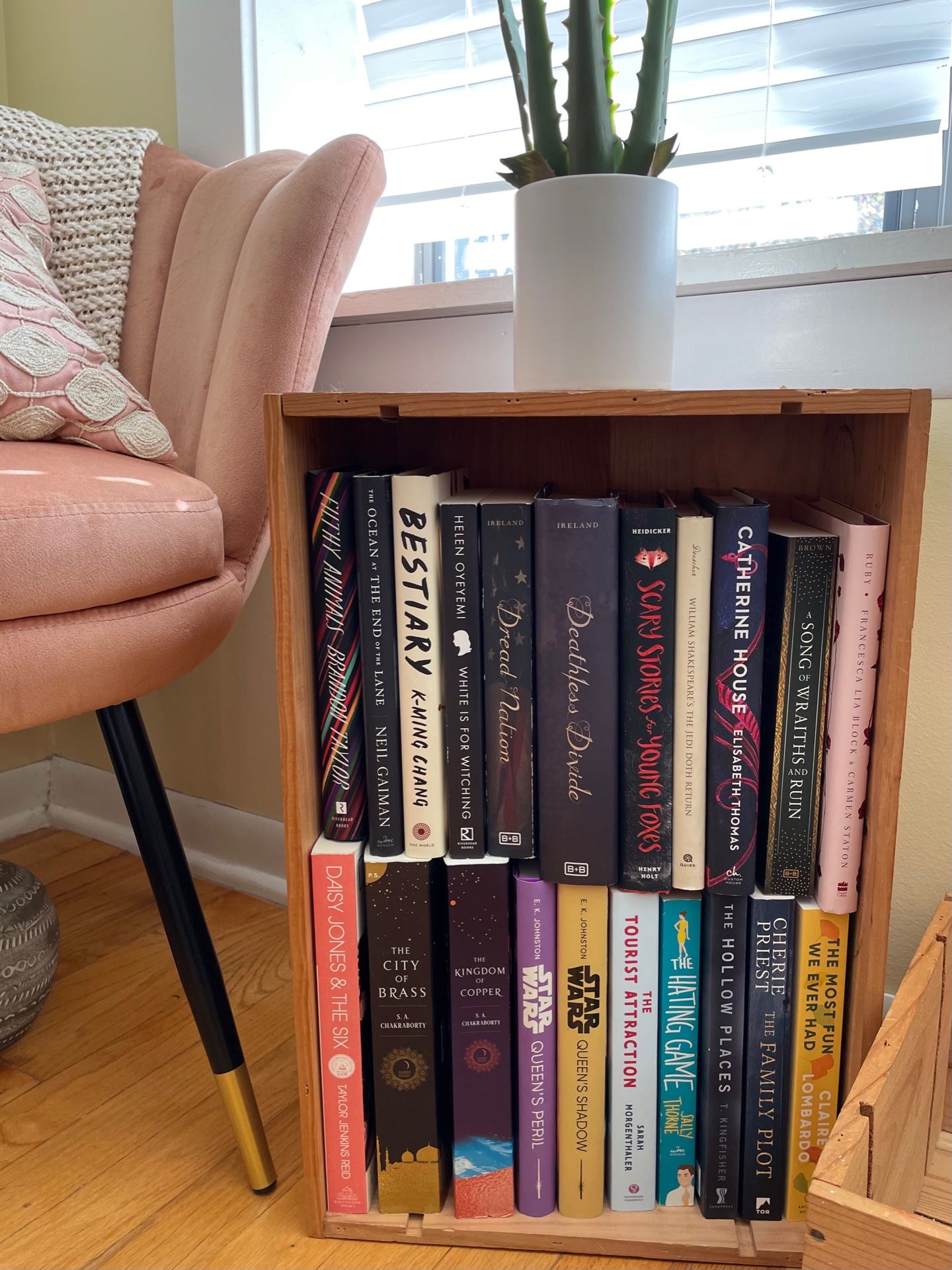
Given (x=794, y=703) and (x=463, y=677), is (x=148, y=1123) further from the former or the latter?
(x=794, y=703)

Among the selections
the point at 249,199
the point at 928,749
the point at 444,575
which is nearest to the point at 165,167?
the point at 249,199

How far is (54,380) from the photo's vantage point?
81 cm

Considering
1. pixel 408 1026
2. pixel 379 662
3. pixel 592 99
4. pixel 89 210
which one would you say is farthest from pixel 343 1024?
pixel 89 210

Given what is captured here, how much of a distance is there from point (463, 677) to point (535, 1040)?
28 centimetres

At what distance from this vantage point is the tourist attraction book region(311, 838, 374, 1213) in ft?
2.27

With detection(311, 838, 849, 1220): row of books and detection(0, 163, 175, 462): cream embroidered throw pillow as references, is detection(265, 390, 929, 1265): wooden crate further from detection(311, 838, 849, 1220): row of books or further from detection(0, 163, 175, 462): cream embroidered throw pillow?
detection(0, 163, 175, 462): cream embroidered throw pillow

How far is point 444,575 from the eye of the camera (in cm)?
67

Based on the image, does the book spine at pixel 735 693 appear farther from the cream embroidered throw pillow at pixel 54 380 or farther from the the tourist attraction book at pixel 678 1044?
the cream embroidered throw pillow at pixel 54 380

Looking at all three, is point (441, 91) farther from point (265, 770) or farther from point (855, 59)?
point (265, 770)

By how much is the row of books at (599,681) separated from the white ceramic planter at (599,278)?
0.10 m

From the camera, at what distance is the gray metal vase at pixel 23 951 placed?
89 centimetres

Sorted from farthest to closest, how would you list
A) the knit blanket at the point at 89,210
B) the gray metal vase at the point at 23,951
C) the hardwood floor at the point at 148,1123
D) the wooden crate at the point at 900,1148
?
the knit blanket at the point at 89,210
the gray metal vase at the point at 23,951
the hardwood floor at the point at 148,1123
the wooden crate at the point at 900,1148

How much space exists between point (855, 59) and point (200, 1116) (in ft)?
3.86

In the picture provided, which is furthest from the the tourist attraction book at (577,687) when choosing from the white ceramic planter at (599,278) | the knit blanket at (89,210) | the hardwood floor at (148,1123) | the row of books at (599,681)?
the knit blanket at (89,210)
